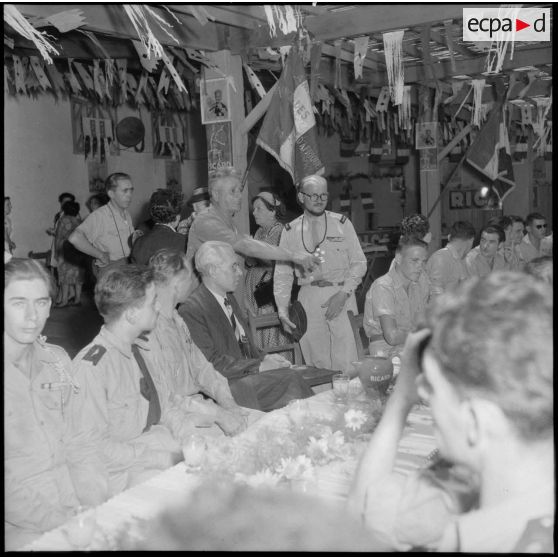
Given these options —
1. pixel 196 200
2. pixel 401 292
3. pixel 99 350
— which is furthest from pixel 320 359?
pixel 99 350

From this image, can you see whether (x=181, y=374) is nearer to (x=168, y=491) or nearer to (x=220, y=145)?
(x=168, y=491)

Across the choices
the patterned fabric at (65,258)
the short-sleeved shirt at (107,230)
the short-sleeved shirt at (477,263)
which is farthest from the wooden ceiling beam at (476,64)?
the patterned fabric at (65,258)

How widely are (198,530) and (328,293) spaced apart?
347 cm

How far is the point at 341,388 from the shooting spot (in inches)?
111

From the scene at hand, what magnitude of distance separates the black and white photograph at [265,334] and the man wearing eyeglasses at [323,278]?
0.02m

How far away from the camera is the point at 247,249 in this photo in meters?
4.59

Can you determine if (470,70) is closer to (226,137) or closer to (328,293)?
(226,137)

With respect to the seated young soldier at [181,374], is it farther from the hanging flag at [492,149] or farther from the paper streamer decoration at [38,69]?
the hanging flag at [492,149]

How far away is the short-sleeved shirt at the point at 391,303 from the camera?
4.50 metres

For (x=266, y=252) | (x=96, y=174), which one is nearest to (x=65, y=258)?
(x=96, y=174)

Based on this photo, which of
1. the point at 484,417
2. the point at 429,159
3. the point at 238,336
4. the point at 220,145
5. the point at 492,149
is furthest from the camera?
the point at 429,159

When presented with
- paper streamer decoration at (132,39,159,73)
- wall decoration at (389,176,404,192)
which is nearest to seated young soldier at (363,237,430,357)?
paper streamer decoration at (132,39,159,73)

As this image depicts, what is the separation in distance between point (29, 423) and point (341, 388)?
3.93 feet

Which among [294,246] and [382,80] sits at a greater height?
[382,80]
